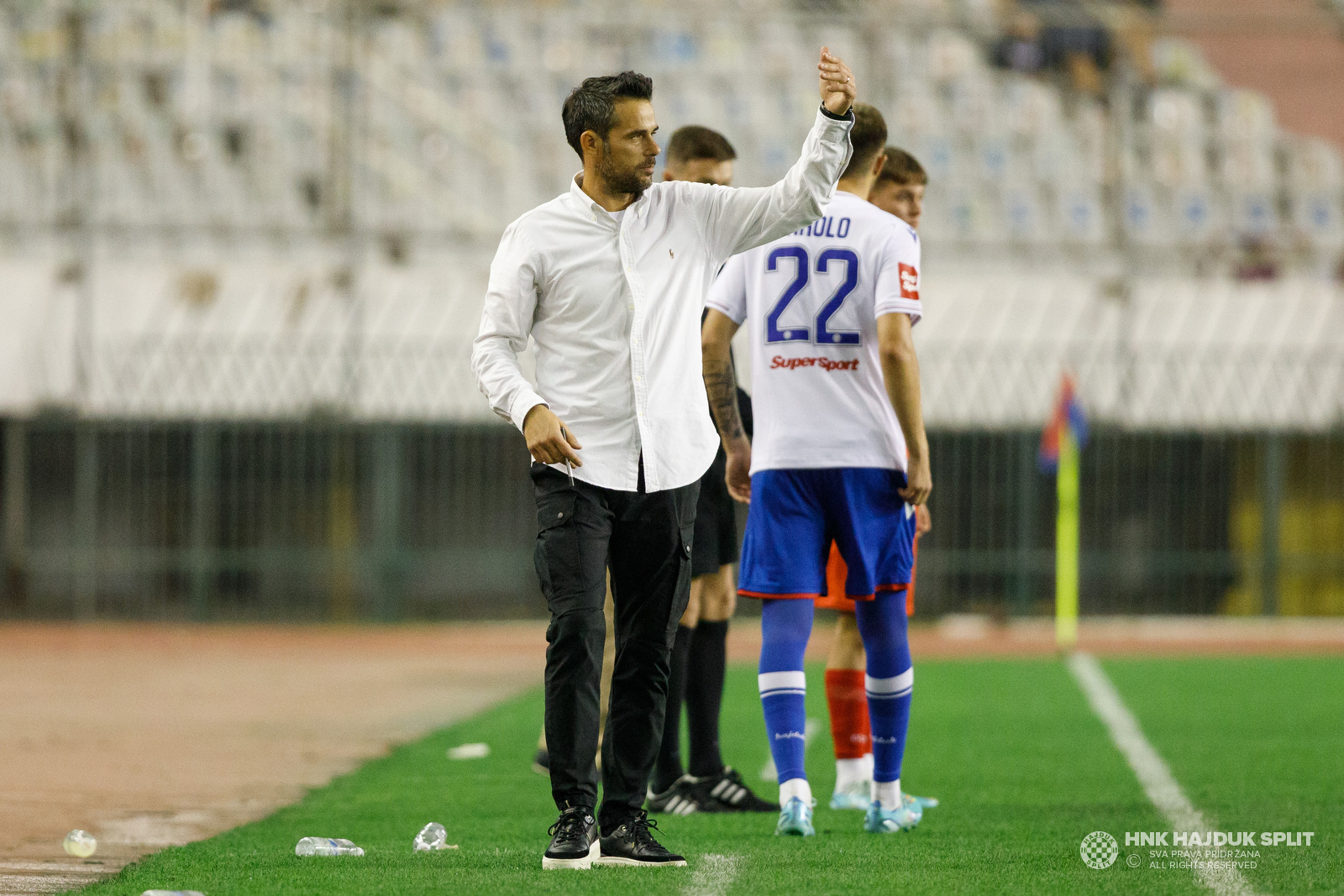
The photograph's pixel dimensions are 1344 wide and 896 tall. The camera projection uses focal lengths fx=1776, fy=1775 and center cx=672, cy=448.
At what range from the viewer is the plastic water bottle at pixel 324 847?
14.8ft

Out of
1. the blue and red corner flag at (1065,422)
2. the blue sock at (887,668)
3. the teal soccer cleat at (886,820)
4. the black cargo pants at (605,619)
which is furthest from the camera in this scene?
the blue and red corner flag at (1065,422)

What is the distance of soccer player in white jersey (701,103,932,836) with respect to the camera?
16.3ft

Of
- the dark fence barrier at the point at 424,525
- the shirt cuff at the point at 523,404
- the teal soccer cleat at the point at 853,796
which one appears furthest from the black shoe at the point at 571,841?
the dark fence barrier at the point at 424,525

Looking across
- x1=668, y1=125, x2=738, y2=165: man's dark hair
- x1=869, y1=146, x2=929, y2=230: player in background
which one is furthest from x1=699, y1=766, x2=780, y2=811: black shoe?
x1=668, y1=125, x2=738, y2=165: man's dark hair

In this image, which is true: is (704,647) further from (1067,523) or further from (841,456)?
(1067,523)

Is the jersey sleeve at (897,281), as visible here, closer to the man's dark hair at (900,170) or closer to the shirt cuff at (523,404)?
the man's dark hair at (900,170)

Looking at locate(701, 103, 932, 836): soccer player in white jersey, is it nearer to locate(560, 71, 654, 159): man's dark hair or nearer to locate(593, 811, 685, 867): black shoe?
locate(593, 811, 685, 867): black shoe

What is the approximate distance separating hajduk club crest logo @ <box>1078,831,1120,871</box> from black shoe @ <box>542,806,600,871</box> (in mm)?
1186

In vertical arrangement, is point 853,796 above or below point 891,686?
below

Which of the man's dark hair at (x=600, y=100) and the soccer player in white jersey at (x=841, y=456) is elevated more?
the man's dark hair at (x=600, y=100)

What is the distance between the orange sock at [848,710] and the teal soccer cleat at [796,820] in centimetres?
78

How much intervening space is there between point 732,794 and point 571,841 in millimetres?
1711

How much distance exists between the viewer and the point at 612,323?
4191mm

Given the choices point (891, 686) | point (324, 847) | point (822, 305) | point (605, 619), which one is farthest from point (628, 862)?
point (822, 305)
